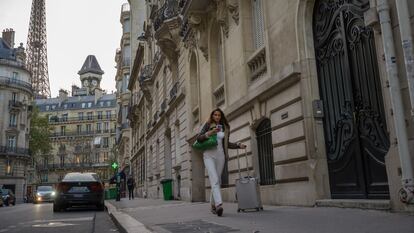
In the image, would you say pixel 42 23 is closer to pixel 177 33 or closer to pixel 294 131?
pixel 177 33

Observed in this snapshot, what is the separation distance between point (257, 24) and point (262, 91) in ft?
8.54

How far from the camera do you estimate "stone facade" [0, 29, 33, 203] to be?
61438 millimetres

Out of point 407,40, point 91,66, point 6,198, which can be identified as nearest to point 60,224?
point 407,40

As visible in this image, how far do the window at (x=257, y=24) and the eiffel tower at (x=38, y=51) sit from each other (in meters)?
111

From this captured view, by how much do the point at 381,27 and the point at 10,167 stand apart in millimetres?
64704

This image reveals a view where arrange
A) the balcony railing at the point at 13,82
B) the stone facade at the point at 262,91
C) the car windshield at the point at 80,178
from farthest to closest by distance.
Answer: the balcony railing at the point at 13,82
the car windshield at the point at 80,178
the stone facade at the point at 262,91

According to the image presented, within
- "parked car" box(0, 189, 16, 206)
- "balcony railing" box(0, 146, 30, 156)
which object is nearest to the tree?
"balcony railing" box(0, 146, 30, 156)

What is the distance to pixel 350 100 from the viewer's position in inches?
299

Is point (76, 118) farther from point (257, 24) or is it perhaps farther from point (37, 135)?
point (257, 24)

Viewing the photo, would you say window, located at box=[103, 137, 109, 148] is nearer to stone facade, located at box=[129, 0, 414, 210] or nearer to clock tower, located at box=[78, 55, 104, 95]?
clock tower, located at box=[78, 55, 104, 95]

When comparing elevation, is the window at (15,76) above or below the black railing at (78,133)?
above

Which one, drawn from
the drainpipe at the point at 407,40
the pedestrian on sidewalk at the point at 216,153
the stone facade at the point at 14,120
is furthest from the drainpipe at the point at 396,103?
the stone facade at the point at 14,120

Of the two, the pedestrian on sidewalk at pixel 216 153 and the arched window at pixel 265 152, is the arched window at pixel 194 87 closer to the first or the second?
the arched window at pixel 265 152

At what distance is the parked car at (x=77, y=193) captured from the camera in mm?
16203
